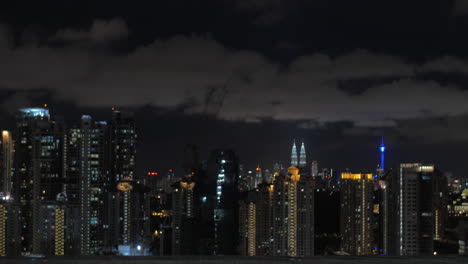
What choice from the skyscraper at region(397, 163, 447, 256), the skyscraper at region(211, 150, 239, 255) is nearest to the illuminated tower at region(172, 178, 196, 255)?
the skyscraper at region(211, 150, 239, 255)

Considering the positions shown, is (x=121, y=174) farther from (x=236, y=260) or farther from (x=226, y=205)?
(x=236, y=260)

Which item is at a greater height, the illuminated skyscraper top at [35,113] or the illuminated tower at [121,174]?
the illuminated skyscraper top at [35,113]

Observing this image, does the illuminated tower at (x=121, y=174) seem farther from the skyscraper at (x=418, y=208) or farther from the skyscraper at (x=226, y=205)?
the skyscraper at (x=418, y=208)

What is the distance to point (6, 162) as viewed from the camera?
29.0 metres

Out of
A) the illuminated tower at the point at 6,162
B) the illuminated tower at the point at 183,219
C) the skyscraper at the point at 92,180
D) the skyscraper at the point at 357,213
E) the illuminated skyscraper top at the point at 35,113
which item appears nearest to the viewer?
the skyscraper at the point at 357,213

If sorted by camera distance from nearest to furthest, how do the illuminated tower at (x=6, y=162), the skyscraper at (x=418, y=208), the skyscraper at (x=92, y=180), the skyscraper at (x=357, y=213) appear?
1. the skyscraper at (x=418, y=208)
2. the skyscraper at (x=357, y=213)
3. the skyscraper at (x=92, y=180)
4. the illuminated tower at (x=6, y=162)

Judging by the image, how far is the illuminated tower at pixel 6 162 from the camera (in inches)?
1096

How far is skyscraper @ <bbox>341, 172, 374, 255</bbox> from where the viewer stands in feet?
64.3

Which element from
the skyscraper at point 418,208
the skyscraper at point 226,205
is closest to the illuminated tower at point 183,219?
the skyscraper at point 226,205

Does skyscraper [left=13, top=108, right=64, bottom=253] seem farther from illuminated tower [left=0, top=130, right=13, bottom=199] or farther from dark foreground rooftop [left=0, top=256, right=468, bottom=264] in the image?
dark foreground rooftop [left=0, top=256, right=468, bottom=264]

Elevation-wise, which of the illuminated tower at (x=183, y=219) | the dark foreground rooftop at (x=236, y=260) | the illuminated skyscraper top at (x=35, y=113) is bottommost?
the illuminated tower at (x=183, y=219)

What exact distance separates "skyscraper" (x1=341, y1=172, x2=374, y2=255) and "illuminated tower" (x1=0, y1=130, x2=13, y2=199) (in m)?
15.6

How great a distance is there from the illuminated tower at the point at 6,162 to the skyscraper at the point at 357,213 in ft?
51.1

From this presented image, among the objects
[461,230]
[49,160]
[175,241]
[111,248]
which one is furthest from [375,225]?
[49,160]
